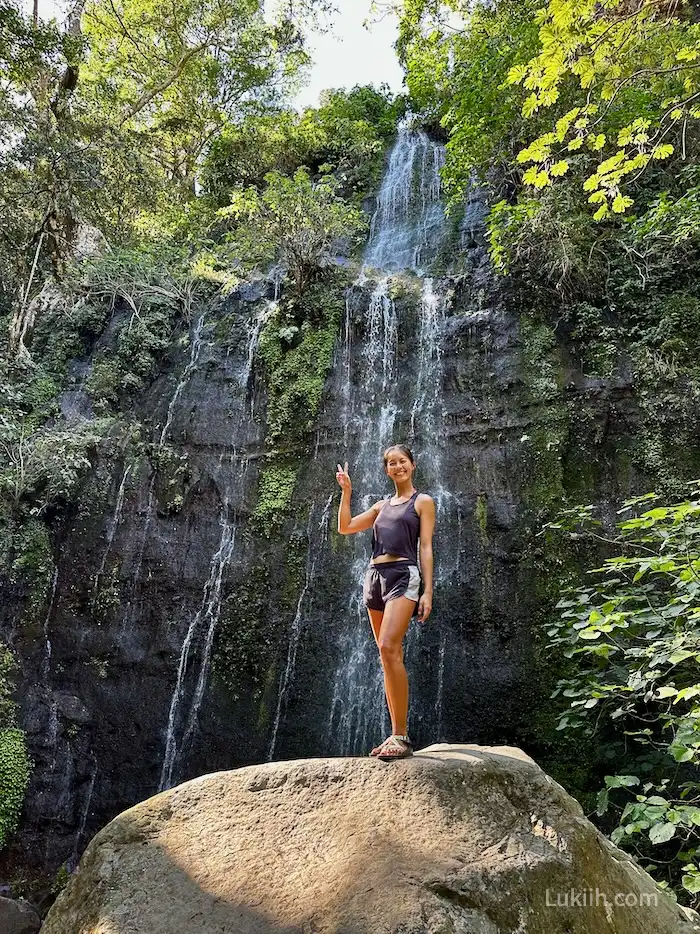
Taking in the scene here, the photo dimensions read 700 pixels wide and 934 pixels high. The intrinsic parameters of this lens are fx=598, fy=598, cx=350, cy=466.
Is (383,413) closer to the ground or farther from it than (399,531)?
farther from it

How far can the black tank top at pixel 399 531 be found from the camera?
12.1 feet

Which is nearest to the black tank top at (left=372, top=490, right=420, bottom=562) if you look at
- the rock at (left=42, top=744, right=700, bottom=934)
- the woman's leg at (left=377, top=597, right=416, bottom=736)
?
the woman's leg at (left=377, top=597, right=416, bottom=736)

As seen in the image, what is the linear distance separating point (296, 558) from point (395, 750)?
5.54 metres

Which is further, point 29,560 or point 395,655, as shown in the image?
point 29,560

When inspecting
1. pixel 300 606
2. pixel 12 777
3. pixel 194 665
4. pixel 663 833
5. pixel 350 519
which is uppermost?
pixel 350 519

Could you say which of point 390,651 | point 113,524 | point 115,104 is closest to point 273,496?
point 113,524

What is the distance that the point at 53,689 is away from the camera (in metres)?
8.02

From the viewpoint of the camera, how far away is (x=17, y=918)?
635 centimetres

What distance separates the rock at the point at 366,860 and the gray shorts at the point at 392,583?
927 mm

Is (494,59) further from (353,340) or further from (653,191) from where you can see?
(353,340)

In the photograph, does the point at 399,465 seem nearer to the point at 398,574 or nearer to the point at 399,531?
the point at 399,531

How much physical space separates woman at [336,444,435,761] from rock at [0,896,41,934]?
5.58 metres

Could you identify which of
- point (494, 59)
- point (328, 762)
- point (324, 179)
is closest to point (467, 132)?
point (494, 59)

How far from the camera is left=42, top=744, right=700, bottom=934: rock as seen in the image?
2.28m
